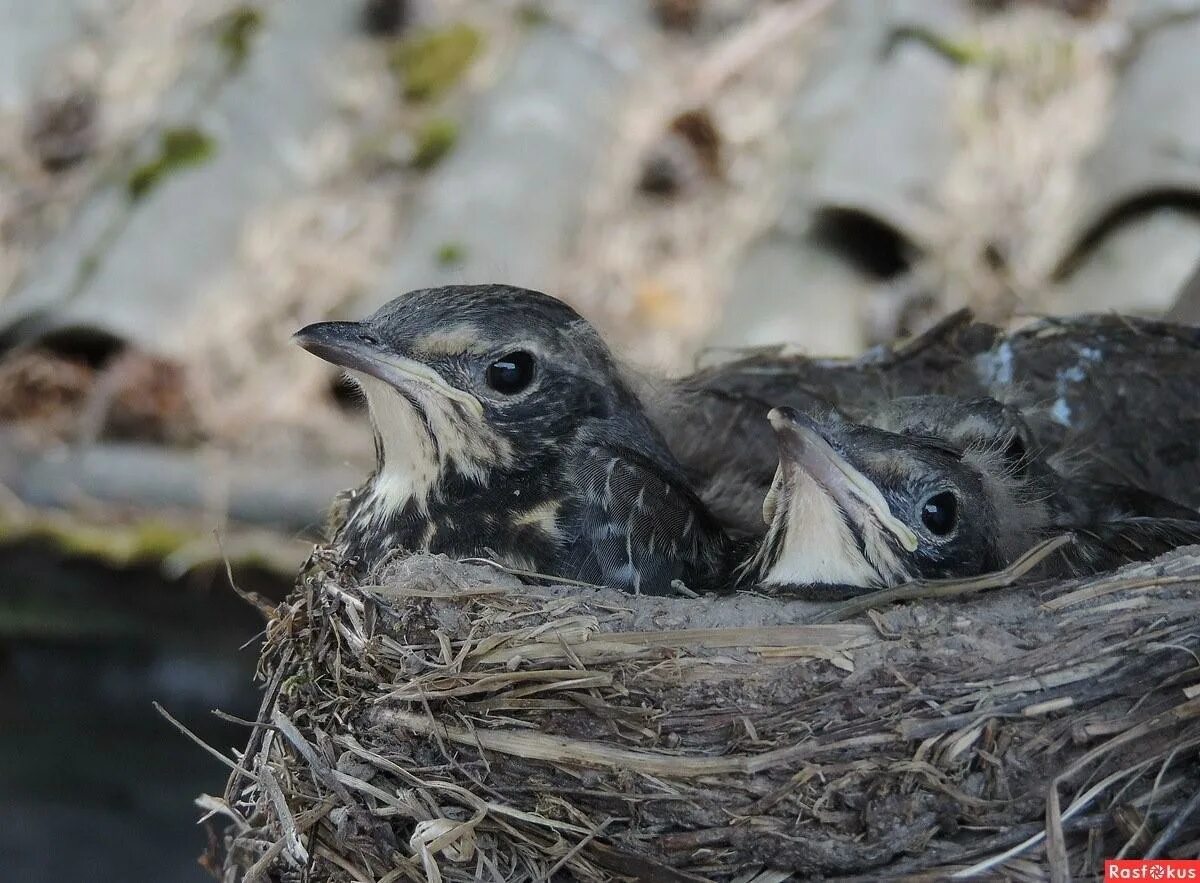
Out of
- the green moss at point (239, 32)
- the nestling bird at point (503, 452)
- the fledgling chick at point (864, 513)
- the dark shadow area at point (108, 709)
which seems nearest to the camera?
the fledgling chick at point (864, 513)

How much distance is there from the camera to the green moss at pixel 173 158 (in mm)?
5031

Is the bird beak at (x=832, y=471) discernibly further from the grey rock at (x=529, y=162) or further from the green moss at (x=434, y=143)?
the green moss at (x=434, y=143)

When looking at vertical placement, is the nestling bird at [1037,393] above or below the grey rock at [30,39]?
below

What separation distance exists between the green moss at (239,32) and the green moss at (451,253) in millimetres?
1449

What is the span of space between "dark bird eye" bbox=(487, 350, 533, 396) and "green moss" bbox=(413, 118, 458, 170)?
3478 millimetres

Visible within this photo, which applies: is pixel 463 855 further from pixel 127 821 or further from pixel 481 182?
pixel 481 182

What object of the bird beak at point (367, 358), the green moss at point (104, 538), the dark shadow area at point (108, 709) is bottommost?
the dark shadow area at point (108, 709)

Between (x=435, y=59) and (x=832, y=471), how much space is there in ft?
14.5

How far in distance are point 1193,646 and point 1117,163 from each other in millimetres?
3050

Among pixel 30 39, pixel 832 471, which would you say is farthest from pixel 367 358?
pixel 30 39

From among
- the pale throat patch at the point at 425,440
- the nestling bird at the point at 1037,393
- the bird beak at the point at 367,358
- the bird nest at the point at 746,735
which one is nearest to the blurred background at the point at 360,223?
the nestling bird at the point at 1037,393

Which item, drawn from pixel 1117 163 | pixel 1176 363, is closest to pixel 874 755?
pixel 1176 363

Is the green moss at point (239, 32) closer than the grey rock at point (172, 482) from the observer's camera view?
No

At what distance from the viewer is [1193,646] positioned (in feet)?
5.11
